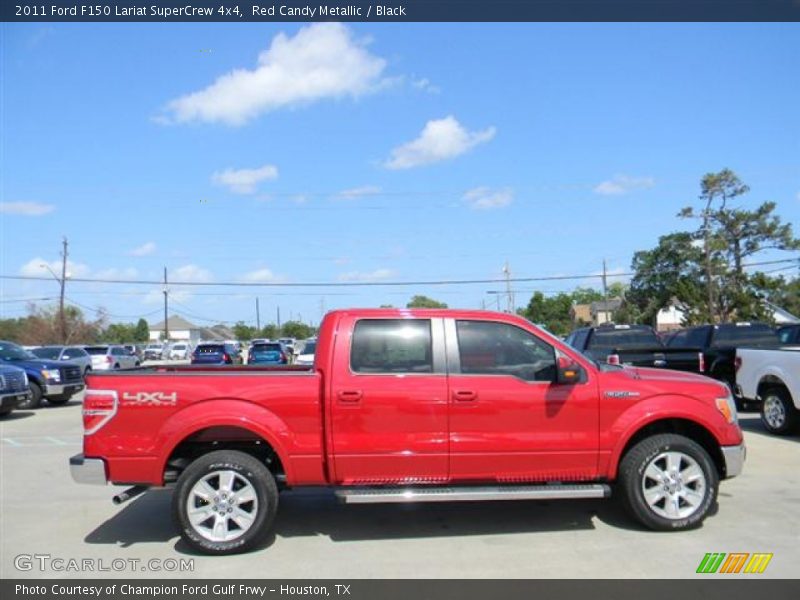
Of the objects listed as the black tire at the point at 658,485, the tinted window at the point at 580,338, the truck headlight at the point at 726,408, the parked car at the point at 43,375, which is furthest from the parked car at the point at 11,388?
the truck headlight at the point at 726,408

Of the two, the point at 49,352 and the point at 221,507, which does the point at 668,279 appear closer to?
the point at 49,352

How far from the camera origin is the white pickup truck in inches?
404

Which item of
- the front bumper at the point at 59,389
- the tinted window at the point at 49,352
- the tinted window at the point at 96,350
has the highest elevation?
the tinted window at the point at 49,352

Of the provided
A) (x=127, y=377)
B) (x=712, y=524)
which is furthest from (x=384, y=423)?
(x=712, y=524)

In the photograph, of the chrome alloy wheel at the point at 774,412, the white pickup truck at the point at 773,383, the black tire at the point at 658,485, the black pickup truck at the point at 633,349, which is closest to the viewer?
the black tire at the point at 658,485

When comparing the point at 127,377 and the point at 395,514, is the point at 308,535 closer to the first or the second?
the point at 395,514

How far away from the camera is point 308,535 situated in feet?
19.8

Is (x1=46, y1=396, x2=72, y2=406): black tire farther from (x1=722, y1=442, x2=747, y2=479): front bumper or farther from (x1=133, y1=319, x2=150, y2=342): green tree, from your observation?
(x1=133, y1=319, x2=150, y2=342): green tree

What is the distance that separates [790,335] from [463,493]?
11.4 meters

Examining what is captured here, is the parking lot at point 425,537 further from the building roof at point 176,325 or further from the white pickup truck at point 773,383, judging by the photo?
the building roof at point 176,325

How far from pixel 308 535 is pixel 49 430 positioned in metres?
9.84

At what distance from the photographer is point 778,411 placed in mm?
10695

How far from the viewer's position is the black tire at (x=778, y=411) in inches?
410

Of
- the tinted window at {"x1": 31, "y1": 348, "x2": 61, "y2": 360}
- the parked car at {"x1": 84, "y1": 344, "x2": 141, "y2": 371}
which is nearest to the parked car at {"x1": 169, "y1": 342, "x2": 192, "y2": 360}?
the parked car at {"x1": 84, "y1": 344, "x2": 141, "y2": 371}
